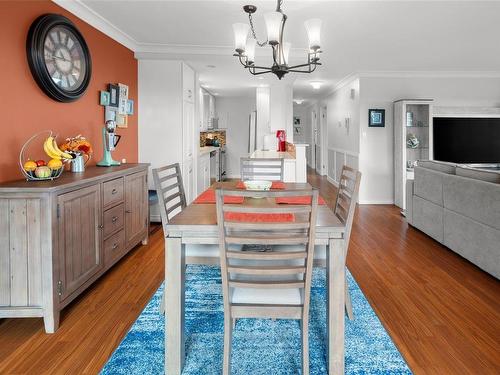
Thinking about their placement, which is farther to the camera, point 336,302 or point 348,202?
point 348,202

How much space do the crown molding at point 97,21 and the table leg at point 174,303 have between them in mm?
2548

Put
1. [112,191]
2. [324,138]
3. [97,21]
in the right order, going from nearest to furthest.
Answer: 1. [112,191]
2. [97,21]
3. [324,138]

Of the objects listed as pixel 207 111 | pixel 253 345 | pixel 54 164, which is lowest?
pixel 253 345

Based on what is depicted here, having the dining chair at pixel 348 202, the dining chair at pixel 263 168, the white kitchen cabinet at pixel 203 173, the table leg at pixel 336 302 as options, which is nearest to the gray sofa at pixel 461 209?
the dining chair at pixel 348 202

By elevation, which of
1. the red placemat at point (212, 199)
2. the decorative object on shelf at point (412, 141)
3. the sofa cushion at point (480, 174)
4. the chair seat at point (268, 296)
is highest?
the decorative object on shelf at point (412, 141)

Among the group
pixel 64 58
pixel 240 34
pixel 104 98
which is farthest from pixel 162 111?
pixel 240 34

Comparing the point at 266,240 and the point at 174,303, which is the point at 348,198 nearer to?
the point at 266,240

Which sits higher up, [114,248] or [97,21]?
[97,21]

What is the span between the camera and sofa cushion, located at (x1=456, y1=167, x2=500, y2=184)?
332 centimetres

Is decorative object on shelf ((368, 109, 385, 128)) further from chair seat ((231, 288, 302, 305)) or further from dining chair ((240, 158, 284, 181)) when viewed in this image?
chair seat ((231, 288, 302, 305))

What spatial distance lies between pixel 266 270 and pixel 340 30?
328cm

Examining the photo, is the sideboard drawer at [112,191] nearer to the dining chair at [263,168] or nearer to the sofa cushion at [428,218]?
the dining chair at [263,168]

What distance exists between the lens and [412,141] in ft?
21.7

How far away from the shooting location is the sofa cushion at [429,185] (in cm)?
414
